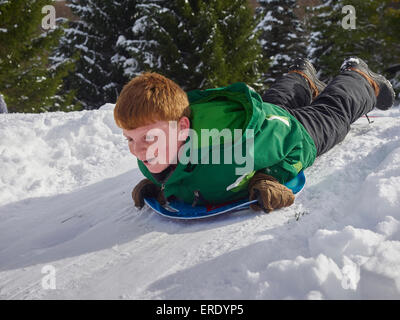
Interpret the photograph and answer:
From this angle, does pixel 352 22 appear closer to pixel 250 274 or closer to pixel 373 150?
pixel 373 150

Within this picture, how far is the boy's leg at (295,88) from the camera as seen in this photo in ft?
8.61

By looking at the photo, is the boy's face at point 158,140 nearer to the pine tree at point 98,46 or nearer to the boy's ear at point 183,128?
the boy's ear at point 183,128

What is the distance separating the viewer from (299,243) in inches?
53.6

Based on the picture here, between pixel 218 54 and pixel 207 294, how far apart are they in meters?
8.24

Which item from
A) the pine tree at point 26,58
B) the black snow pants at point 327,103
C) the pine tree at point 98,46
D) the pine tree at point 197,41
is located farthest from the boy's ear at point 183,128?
the pine tree at point 98,46

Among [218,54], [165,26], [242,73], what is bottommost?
[242,73]

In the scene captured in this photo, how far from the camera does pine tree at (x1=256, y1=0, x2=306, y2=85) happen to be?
48.7 ft

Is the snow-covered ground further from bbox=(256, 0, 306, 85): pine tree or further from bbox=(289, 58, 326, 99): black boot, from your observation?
bbox=(256, 0, 306, 85): pine tree

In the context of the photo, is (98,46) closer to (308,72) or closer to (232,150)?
(308,72)

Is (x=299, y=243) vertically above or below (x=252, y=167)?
below

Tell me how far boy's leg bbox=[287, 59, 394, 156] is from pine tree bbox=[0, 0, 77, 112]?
26.3ft

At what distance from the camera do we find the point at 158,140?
153 cm

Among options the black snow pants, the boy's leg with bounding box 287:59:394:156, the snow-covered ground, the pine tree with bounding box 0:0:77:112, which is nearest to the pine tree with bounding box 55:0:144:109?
the pine tree with bounding box 0:0:77:112
